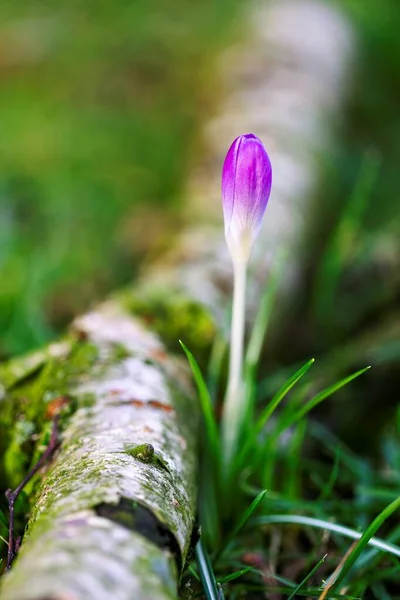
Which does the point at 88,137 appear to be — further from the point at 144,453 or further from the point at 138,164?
the point at 144,453

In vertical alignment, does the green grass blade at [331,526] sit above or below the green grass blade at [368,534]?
below

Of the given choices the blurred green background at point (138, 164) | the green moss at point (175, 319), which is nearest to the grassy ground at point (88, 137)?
the blurred green background at point (138, 164)

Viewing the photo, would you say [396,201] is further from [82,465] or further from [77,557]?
[77,557]

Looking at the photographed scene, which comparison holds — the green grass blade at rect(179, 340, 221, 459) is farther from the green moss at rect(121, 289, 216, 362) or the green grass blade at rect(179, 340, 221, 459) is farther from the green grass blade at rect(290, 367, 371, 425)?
the green moss at rect(121, 289, 216, 362)

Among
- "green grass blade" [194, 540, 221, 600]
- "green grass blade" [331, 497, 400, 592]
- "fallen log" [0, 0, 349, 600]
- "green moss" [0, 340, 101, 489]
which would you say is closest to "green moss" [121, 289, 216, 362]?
"fallen log" [0, 0, 349, 600]

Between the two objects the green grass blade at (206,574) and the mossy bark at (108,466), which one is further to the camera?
the green grass blade at (206,574)

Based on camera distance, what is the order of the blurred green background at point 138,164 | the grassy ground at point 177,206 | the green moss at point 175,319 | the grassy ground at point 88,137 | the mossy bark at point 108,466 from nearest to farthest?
the mossy bark at point 108,466, the grassy ground at point 177,206, the green moss at point 175,319, the blurred green background at point 138,164, the grassy ground at point 88,137

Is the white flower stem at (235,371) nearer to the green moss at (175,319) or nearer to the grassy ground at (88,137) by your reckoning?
the green moss at (175,319)
